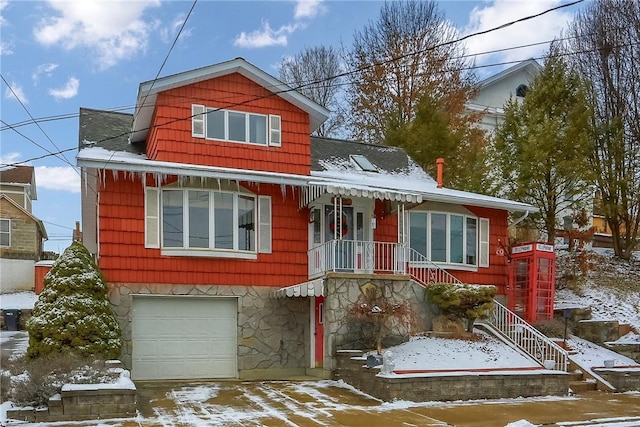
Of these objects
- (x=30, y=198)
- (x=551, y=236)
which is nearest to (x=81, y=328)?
(x=551, y=236)

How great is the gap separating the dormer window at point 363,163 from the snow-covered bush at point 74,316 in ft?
26.9

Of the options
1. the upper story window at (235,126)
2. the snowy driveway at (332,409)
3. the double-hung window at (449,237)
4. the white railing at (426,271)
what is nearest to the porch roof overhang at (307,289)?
the snowy driveway at (332,409)

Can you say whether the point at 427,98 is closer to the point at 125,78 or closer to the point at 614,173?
the point at 614,173

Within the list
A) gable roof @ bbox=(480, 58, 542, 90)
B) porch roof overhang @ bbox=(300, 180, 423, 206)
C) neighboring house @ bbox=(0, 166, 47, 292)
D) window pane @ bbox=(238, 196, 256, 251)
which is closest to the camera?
porch roof overhang @ bbox=(300, 180, 423, 206)

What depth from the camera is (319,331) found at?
13.9 m

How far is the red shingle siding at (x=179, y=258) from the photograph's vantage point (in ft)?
41.9

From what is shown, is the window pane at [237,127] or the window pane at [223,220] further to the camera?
the window pane at [237,127]

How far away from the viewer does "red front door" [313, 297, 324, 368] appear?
13.8m

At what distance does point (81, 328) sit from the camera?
10766 millimetres

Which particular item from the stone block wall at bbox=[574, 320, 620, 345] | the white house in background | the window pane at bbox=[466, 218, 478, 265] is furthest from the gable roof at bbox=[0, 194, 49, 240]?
the stone block wall at bbox=[574, 320, 620, 345]

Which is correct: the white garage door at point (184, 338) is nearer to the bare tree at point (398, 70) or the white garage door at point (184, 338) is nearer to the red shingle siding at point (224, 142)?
the red shingle siding at point (224, 142)

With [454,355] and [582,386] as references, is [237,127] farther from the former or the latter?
[582,386]

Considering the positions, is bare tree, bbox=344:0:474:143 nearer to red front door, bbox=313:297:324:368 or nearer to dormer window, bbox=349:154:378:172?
dormer window, bbox=349:154:378:172

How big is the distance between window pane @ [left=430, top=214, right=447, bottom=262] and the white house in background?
1368 cm
